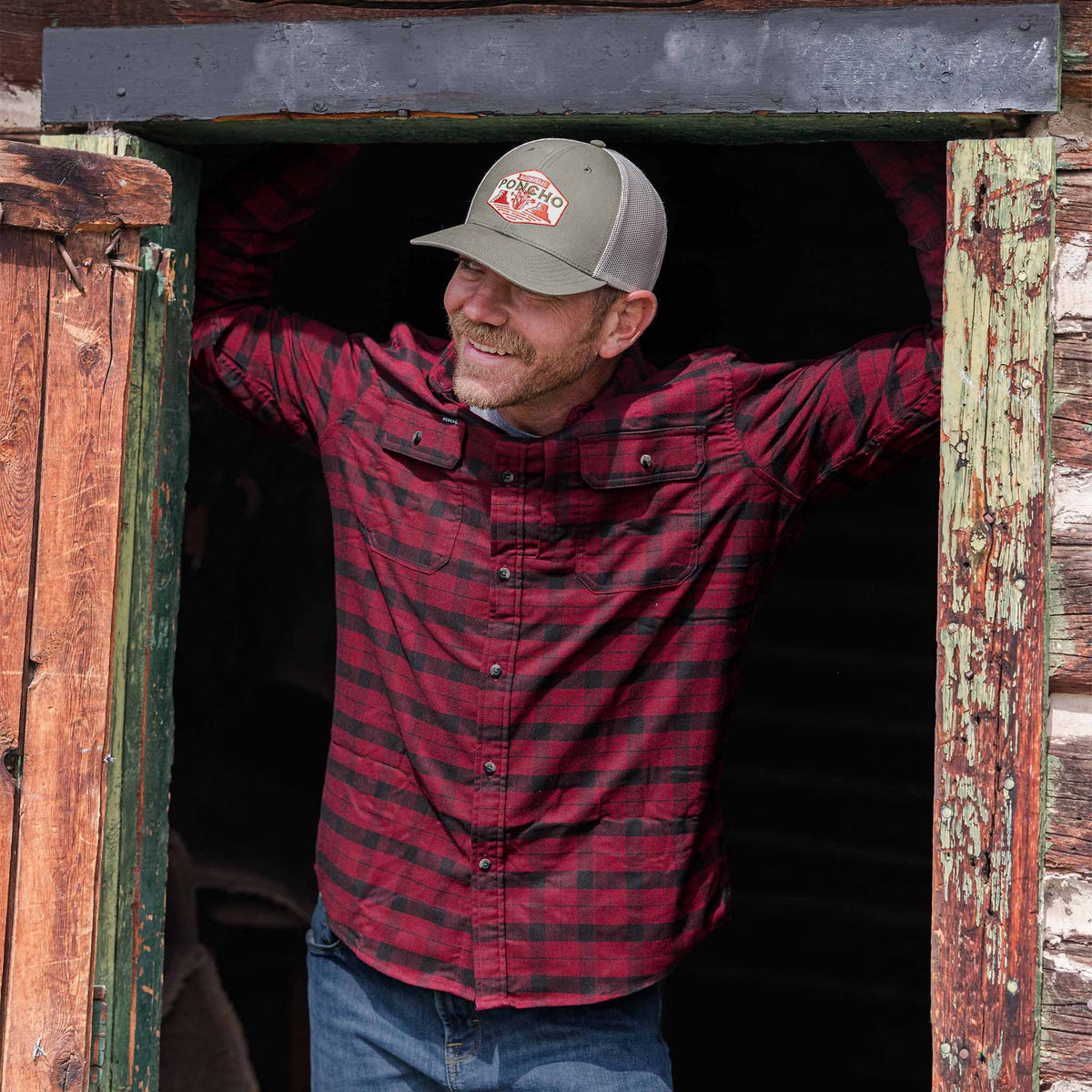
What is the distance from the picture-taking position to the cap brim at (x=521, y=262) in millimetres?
2309

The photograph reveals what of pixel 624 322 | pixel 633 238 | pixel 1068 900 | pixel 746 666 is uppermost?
pixel 633 238

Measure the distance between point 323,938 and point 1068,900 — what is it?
134 cm

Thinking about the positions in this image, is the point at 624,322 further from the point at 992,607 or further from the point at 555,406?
the point at 992,607

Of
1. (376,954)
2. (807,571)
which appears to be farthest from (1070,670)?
(807,571)

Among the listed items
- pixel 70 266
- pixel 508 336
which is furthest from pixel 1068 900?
pixel 70 266

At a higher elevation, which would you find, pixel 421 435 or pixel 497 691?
pixel 421 435

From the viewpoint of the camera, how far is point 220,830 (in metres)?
3.99

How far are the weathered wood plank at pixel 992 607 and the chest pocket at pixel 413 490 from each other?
2.82 ft

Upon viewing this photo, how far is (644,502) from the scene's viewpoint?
245cm

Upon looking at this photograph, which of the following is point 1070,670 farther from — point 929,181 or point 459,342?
point 459,342

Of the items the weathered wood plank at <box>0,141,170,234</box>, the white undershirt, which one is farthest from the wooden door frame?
the weathered wood plank at <box>0,141,170,234</box>

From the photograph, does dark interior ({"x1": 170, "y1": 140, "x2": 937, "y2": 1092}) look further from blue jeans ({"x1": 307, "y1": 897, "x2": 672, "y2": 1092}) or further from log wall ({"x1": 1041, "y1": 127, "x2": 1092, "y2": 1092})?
log wall ({"x1": 1041, "y1": 127, "x2": 1092, "y2": 1092})

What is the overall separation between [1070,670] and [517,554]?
36.2 inches

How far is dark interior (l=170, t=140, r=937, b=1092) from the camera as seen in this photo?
4020mm
